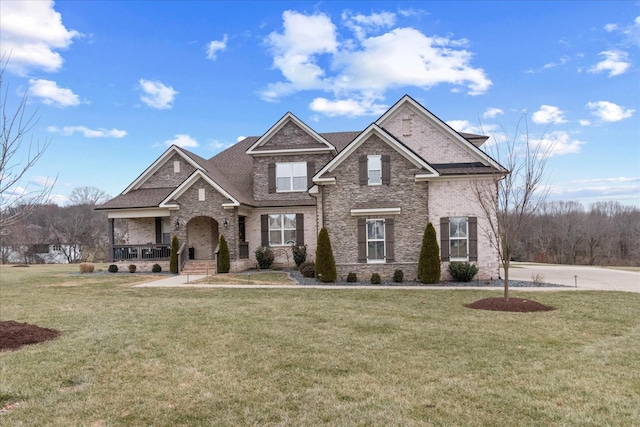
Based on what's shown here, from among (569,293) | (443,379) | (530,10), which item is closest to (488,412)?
(443,379)

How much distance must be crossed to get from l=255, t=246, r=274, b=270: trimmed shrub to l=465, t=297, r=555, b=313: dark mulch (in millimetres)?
13174

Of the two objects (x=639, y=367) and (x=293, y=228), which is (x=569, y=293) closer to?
(x=639, y=367)

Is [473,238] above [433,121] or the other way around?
the other way around

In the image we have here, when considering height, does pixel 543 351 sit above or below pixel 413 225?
below

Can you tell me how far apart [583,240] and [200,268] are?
55.0m

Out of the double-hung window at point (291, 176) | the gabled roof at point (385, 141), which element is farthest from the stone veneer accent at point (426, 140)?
the double-hung window at point (291, 176)

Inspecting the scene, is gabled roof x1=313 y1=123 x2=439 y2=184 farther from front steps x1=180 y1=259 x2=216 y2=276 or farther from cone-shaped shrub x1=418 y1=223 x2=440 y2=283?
front steps x1=180 y1=259 x2=216 y2=276

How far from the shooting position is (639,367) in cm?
634

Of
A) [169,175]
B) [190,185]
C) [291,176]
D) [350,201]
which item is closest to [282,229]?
[291,176]

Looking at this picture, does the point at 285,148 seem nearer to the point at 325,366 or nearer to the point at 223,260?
the point at 223,260

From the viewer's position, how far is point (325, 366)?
6379 millimetres

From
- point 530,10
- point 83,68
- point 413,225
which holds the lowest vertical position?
point 413,225

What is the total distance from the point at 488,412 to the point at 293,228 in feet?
63.5

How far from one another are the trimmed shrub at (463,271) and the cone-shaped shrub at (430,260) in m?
1.05
